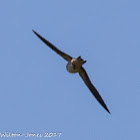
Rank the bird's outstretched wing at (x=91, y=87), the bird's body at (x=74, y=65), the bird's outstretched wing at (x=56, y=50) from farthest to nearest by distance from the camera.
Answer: the bird's outstretched wing at (x=91, y=87), the bird's outstretched wing at (x=56, y=50), the bird's body at (x=74, y=65)

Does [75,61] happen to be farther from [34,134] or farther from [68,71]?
[34,134]

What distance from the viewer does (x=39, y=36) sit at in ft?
126

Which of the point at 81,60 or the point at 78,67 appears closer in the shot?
the point at 81,60

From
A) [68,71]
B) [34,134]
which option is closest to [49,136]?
[34,134]

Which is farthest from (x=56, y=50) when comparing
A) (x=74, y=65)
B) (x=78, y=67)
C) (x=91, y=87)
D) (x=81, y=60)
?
(x=91, y=87)

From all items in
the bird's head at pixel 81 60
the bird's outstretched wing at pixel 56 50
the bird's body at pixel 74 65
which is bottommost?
the bird's head at pixel 81 60

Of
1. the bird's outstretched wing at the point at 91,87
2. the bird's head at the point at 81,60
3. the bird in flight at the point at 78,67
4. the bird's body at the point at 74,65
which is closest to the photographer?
the bird's head at the point at 81,60

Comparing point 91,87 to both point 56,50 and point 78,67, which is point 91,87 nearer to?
point 78,67

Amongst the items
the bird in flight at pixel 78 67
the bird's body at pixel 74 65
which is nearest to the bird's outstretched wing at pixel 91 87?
the bird in flight at pixel 78 67

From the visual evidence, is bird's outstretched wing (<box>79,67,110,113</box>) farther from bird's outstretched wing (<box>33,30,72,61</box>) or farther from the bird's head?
the bird's head

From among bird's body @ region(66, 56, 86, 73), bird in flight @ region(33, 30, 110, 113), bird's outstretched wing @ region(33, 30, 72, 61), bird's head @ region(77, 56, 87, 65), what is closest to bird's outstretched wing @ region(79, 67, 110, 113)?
bird in flight @ region(33, 30, 110, 113)

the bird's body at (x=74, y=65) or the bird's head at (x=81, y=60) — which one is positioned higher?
the bird's body at (x=74, y=65)

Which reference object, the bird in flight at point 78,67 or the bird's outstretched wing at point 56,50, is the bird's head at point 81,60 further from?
the bird's outstretched wing at point 56,50

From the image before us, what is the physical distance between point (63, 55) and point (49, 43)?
2.96 feet
